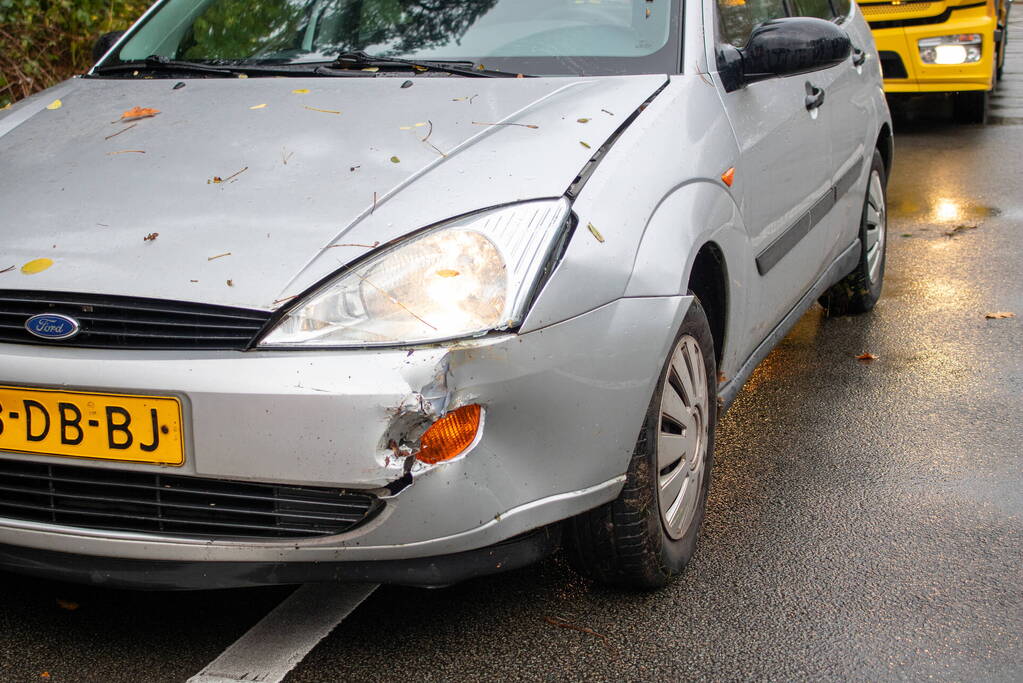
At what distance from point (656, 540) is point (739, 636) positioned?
0.27 m

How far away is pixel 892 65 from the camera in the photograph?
1117 centimetres

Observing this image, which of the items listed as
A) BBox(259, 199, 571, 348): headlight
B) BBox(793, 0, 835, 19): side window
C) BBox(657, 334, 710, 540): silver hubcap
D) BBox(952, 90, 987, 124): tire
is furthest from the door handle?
BBox(952, 90, 987, 124): tire

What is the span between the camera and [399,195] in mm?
2588

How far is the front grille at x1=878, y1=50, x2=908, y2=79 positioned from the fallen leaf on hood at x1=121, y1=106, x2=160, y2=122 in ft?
29.6

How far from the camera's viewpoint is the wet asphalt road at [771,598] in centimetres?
Answer: 264

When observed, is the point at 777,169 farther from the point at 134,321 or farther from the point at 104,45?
the point at 104,45

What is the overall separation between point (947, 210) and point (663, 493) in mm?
5571

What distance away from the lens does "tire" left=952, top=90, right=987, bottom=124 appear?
11.4 metres

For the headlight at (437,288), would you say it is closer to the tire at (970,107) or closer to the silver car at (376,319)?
the silver car at (376,319)

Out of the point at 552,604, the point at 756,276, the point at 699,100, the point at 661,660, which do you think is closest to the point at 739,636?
the point at 661,660

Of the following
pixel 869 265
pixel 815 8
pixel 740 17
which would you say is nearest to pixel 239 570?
pixel 740 17

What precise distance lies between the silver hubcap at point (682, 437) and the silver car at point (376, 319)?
0.01 metres

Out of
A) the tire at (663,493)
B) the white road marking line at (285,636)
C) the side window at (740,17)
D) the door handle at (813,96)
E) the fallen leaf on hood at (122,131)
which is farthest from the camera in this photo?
the door handle at (813,96)

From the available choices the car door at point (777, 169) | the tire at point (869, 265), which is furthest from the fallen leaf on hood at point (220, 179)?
the tire at point (869, 265)
